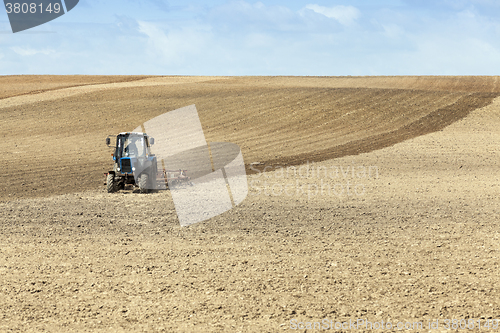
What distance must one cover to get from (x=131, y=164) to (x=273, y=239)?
7.37m

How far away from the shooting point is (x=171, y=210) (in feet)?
46.9

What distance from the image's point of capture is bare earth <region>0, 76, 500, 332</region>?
7.32 meters

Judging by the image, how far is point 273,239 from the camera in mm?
11180

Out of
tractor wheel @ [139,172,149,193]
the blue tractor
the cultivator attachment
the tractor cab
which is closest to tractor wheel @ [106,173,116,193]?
the blue tractor

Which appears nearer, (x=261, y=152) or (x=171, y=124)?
(x=261, y=152)

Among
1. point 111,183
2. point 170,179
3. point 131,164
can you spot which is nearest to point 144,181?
point 131,164

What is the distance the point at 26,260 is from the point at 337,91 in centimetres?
3484

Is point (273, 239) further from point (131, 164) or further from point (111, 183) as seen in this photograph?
point (111, 183)

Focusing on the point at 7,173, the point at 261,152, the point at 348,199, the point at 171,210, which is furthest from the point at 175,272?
the point at 261,152

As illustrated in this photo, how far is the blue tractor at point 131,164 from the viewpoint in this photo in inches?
660

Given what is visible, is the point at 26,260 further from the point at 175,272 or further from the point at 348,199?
the point at 348,199

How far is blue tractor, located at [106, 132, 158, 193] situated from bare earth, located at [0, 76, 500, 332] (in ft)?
1.86

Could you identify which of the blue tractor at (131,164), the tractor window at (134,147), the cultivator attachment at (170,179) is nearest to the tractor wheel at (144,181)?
the blue tractor at (131,164)

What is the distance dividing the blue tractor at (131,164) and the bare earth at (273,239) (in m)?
0.57
